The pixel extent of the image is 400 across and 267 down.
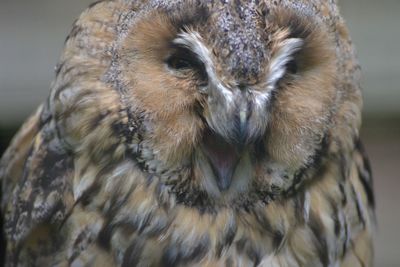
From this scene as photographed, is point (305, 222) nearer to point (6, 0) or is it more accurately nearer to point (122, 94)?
point (122, 94)

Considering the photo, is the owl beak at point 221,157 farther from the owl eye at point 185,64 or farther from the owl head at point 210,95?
the owl eye at point 185,64

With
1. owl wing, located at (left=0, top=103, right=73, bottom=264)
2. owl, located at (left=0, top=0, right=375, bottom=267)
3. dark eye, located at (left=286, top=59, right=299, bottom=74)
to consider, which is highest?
dark eye, located at (left=286, top=59, right=299, bottom=74)

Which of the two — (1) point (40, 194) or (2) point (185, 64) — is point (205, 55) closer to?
(2) point (185, 64)

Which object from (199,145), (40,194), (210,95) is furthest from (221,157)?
(40,194)

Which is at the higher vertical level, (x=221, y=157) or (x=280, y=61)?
(x=280, y=61)

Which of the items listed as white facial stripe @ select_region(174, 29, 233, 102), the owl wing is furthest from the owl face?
the owl wing

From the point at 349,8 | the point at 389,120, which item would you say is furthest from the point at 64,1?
the point at 389,120

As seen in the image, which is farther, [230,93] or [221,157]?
[221,157]

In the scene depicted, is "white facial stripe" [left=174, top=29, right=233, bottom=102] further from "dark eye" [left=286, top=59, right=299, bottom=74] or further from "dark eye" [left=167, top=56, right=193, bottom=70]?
"dark eye" [left=286, top=59, right=299, bottom=74]
